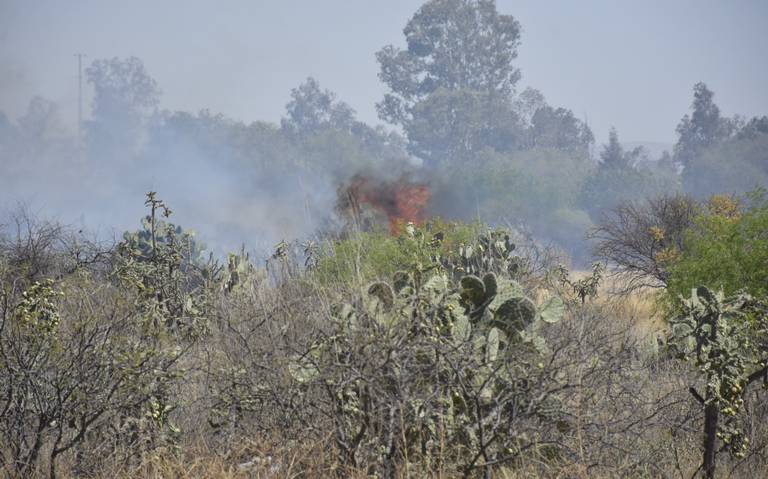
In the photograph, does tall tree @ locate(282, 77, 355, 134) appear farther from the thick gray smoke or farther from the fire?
the fire

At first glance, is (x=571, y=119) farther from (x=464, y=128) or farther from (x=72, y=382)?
(x=72, y=382)

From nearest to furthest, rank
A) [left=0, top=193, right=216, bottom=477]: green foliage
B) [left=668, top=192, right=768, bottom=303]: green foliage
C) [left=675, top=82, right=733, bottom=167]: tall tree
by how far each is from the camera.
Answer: [left=0, top=193, right=216, bottom=477]: green foliage → [left=668, top=192, right=768, bottom=303]: green foliage → [left=675, top=82, right=733, bottom=167]: tall tree

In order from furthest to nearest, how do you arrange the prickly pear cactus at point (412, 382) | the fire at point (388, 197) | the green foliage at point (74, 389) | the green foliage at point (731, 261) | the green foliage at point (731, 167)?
1. the green foliage at point (731, 167)
2. the fire at point (388, 197)
3. the green foliage at point (731, 261)
4. the green foliage at point (74, 389)
5. the prickly pear cactus at point (412, 382)

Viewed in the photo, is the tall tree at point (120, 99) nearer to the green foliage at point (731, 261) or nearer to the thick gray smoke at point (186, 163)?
the thick gray smoke at point (186, 163)

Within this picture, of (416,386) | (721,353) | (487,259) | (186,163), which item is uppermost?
(186,163)

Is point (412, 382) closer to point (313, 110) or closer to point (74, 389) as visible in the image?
point (74, 389)

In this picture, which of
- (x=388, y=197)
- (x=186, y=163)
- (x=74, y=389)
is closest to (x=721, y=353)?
(x=74, y=389)

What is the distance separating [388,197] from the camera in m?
30.2

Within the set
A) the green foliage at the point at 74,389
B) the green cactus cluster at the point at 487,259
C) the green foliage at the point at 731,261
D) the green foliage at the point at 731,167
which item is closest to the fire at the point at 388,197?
the green cactus cluster at the point at 487,259

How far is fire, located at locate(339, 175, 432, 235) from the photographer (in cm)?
2917

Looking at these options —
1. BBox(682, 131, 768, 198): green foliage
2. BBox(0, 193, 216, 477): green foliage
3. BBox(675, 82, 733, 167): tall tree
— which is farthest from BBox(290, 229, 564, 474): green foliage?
BBox(675, 82, 733, 167): tall tree

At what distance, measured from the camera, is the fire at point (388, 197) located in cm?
2917

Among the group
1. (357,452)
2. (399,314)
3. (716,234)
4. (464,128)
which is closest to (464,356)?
(399,314)

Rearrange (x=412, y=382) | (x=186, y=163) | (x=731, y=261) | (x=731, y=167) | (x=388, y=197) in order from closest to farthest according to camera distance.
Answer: (x=412, y=382) → (x=731, y=261) → (x=388, y=197) → (x=186, y=163) → (x=731, y=167)
